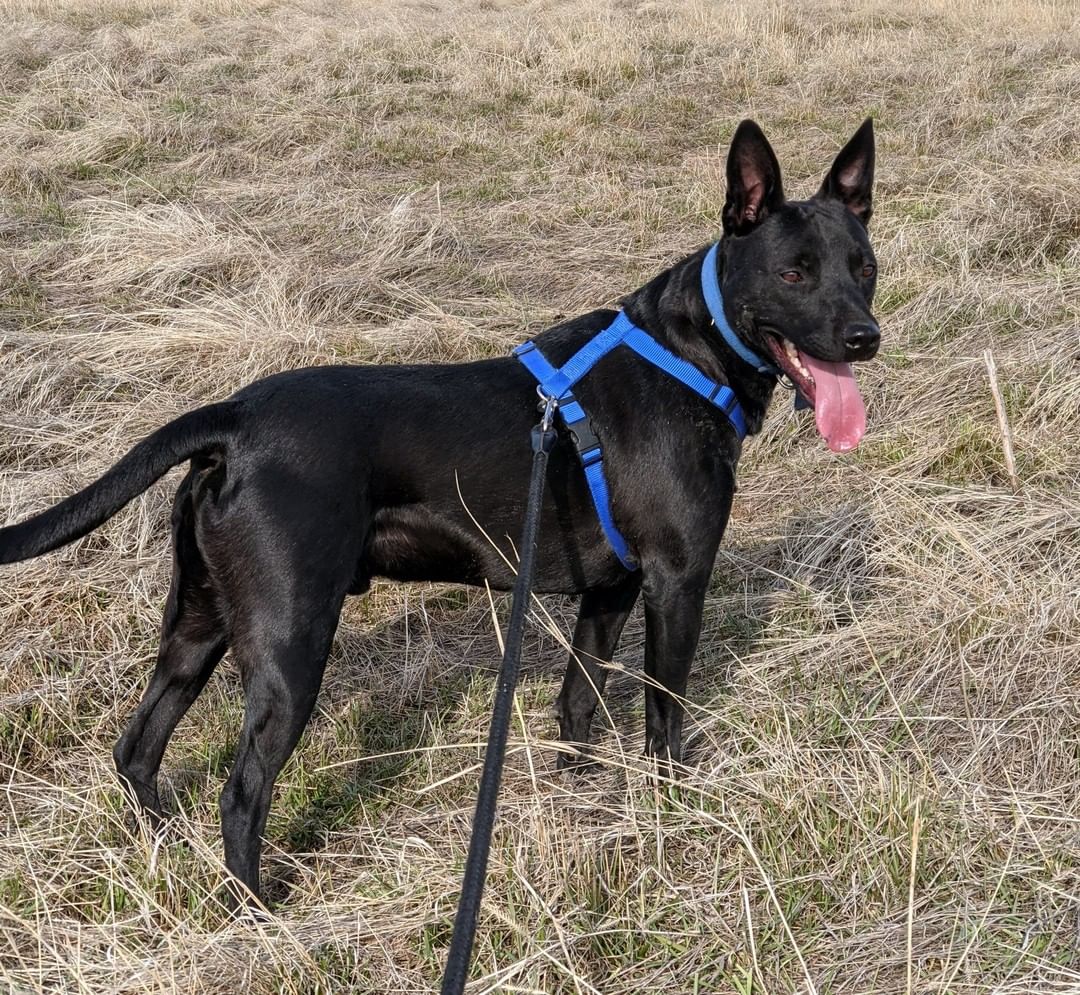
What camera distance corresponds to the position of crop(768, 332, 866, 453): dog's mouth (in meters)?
2.87

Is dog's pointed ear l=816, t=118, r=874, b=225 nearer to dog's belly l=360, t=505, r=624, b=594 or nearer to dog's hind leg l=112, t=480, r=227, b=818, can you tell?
dog's belly l=360, t=505, r=624, b=594

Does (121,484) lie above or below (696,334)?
below

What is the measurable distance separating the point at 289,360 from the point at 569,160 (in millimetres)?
4222

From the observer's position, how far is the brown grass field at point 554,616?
8.11 feet

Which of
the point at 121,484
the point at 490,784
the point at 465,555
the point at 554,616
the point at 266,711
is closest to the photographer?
the point at 490,784

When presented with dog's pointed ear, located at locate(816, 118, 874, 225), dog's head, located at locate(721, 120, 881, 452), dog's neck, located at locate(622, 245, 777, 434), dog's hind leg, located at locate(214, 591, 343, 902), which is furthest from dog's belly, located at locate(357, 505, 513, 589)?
dog's pointed ear, located at locate(816, 118, 874, 225)

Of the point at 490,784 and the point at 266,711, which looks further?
the point at 266,711

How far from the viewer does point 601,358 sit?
307 centimetres

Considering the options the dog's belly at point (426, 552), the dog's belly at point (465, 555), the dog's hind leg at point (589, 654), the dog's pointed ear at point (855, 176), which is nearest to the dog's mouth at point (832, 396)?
the dog's pointed ear at point (855, 176)

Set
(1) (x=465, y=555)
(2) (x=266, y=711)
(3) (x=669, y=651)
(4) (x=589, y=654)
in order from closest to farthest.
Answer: (2) (x=266, y=711)
(1) (x=465, y=555)
(3) (x=669, y=651)
(4) (x=589, y=654)

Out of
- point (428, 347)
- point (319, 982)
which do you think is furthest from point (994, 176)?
point (319, 982)

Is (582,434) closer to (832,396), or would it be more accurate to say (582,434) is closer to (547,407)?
(547,407)

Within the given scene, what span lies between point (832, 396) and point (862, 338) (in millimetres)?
175

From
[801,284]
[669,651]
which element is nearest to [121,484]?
[669,651]
